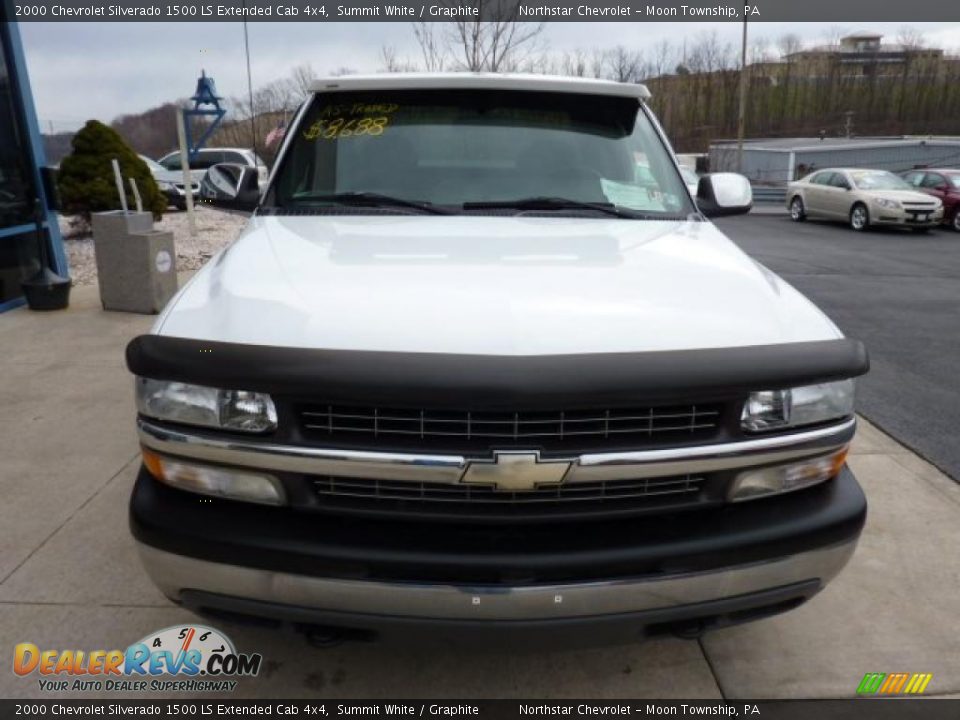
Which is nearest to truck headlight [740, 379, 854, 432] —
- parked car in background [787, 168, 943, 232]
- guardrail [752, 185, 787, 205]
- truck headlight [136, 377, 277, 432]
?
truck headlight [136, 377, 277, 432]

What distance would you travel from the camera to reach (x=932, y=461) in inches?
171

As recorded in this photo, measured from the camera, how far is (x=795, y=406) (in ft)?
6.66

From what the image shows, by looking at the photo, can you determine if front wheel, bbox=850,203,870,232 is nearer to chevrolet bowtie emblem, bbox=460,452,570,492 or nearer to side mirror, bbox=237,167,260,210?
side mirror, bbox=237,167,260,210

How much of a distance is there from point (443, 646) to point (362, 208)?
1.79 m

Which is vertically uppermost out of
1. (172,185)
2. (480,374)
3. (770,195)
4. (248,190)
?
(248,190)

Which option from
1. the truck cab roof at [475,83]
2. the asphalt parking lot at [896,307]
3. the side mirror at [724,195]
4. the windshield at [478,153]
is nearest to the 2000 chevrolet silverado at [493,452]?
the windshield at [478,153]

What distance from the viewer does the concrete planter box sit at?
745cm

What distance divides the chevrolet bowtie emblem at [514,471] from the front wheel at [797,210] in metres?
23.6

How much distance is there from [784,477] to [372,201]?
6.22 ft

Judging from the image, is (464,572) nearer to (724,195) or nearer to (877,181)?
(724,195)

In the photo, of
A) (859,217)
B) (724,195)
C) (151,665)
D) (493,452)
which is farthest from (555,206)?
(859,217)

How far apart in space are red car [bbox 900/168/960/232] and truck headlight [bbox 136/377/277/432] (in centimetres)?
2259

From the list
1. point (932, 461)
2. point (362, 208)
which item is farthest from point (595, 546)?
point (932, 461)

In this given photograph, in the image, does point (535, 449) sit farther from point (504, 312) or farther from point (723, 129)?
point (723, 129)
